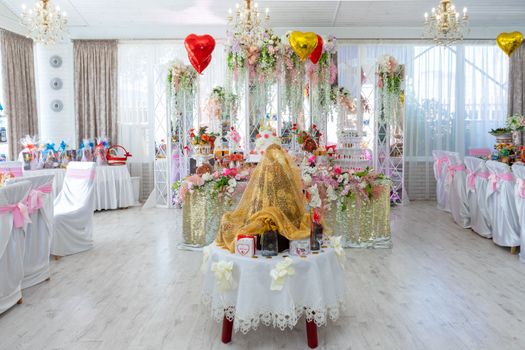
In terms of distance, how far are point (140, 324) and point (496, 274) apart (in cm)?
327

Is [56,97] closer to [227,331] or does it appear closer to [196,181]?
[196,181]

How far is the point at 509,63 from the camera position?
922 cm

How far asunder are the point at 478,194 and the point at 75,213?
494 cm

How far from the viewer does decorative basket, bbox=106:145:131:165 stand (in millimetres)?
8555

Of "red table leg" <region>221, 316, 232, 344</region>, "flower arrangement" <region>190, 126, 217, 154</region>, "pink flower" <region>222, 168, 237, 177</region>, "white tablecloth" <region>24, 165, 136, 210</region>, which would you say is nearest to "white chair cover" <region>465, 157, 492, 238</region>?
"pink flower" <region>222, 168, 237, 177</region>

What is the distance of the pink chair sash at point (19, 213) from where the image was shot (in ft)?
12.1

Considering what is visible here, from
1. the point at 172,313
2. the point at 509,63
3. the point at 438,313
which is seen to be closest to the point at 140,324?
the point at 172,313

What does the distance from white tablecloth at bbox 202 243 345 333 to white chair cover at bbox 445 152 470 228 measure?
451cm

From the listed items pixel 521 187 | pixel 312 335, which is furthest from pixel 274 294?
pixel 521 187

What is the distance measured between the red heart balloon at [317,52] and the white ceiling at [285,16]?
3.49 feet

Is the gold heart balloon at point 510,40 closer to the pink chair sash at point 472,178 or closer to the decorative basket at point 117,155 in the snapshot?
the pink chair sash at point 472,178

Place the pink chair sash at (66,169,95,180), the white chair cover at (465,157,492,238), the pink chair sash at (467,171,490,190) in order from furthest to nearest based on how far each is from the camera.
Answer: the pink chair sash at (467,171,490,190), the white chair cover at (465,157,492,238), the pink chair sash at (66,169,95,180)

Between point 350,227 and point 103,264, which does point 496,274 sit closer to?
point 350,227

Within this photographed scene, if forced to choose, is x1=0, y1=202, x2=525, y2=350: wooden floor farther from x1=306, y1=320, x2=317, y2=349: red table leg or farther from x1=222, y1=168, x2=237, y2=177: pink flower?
x1=222, y1=168, x2=237, y2=177: pink flower
